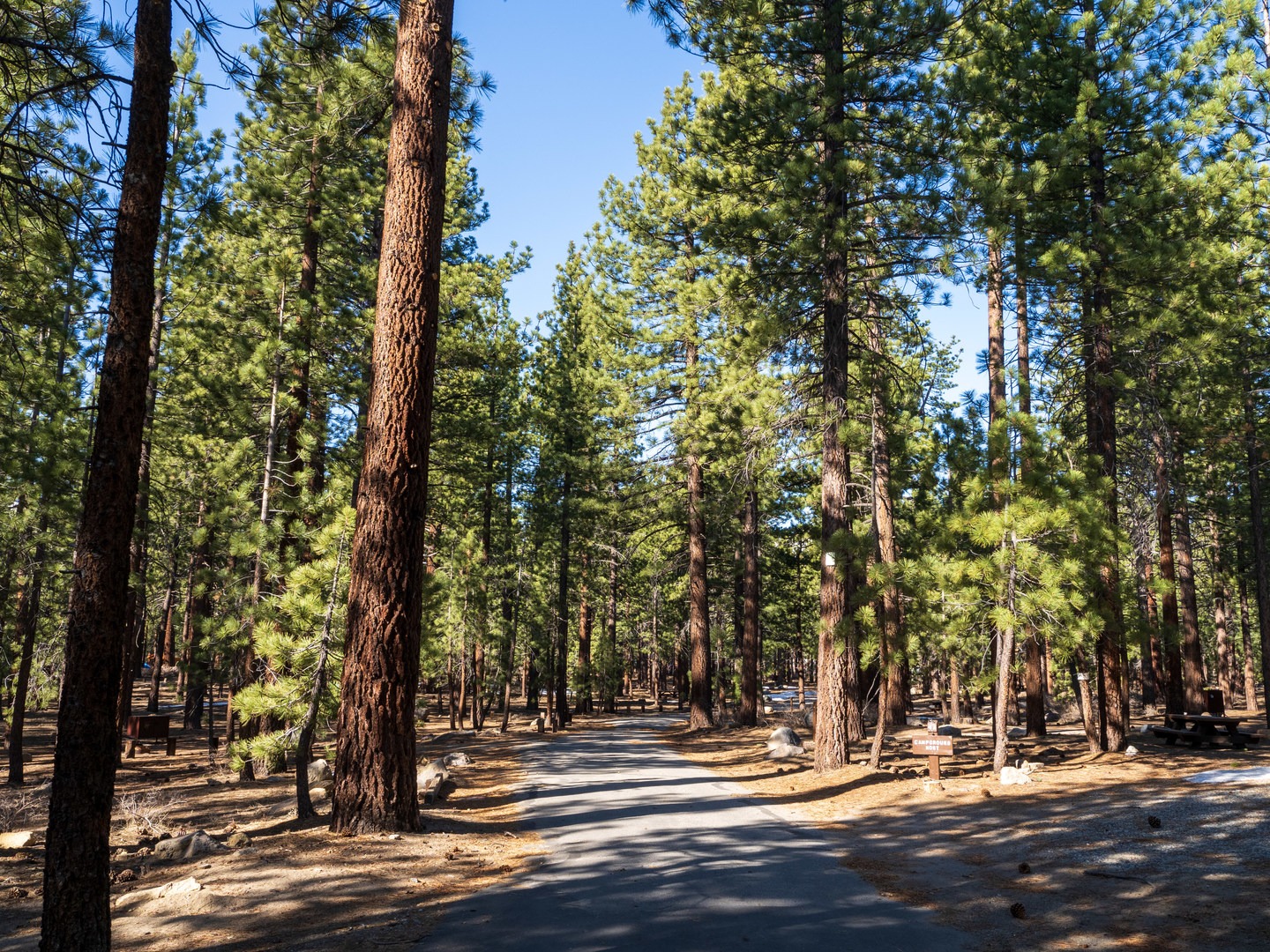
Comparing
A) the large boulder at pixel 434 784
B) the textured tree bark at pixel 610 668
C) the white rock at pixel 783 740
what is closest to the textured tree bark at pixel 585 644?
the textured tree bark at pixel 610 668

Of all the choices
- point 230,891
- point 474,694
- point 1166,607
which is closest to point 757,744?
point 474,694

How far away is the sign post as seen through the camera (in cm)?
1108

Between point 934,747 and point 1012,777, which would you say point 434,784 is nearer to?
point 934,747

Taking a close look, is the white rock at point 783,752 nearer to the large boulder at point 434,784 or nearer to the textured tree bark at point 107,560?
the large boulder at point 434,784

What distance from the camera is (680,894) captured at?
19.6 feet

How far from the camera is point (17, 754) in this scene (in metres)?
14.3

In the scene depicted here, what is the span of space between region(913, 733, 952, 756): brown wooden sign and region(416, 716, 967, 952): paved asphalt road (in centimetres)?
245

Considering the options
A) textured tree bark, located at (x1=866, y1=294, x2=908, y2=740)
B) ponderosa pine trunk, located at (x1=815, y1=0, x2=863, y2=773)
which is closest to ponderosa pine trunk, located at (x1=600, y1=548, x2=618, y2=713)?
textured tree bark, located at (x1=866, y1=294, x2=908, y2=740)

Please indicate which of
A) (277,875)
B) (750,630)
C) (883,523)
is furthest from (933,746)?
(750,630)

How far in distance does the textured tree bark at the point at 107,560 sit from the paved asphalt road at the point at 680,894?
6.83 feet

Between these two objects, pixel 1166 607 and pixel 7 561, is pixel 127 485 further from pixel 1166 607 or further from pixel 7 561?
pixel 1166 607

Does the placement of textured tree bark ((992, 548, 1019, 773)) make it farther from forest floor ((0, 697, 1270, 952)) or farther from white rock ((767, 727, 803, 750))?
white rock ((767, 727, 803, 750))

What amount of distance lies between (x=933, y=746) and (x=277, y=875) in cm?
865

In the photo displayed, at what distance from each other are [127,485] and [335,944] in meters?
3.15
